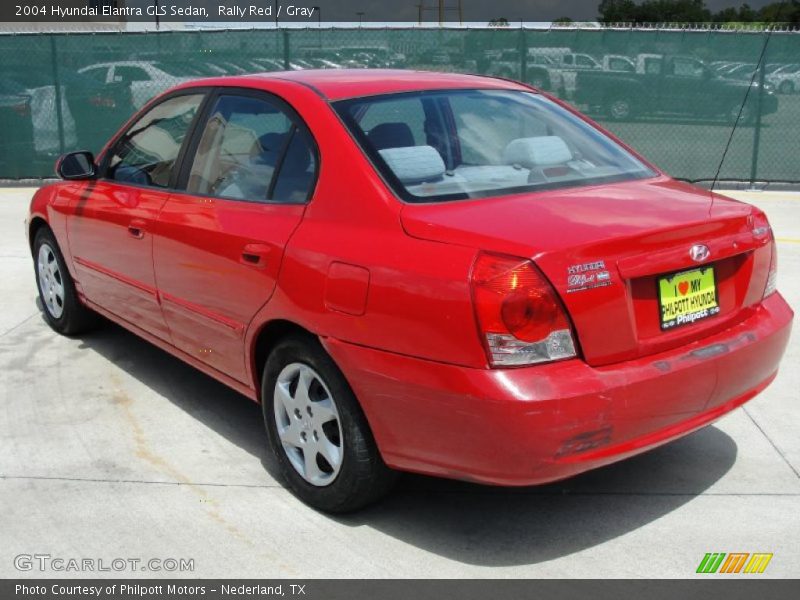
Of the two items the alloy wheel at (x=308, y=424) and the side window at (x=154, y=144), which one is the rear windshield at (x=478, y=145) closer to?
the alloy wheel at (x=308, y=424)

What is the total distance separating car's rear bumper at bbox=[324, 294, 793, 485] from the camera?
2951 mm

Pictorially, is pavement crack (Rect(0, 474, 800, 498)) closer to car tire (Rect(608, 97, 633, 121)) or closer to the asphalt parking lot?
the asphalt parking lot

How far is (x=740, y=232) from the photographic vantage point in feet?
11.5

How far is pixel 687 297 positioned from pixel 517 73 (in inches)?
381

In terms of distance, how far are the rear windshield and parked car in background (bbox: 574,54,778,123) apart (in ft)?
27.0

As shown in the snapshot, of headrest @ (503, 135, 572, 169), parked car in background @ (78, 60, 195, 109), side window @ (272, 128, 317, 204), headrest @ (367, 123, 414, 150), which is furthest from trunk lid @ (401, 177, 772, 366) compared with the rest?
parked car in background @ (78, 60, 195, 109)

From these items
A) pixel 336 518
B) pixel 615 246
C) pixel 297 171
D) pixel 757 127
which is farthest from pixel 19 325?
pixel 757 127

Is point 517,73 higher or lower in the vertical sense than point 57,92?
higher

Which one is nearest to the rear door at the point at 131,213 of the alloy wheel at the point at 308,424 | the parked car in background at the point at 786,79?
the alloy wheel at the point at 308,424

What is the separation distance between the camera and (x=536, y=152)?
396 cm

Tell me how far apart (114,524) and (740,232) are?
8.71 feet

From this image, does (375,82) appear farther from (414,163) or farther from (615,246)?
(615,246)
